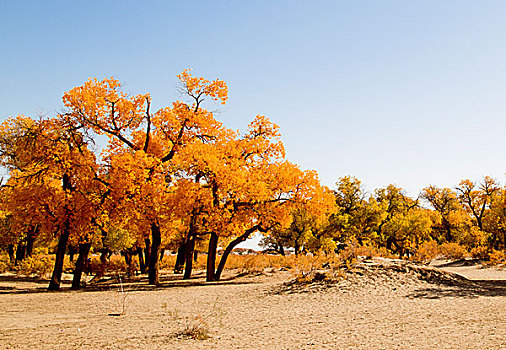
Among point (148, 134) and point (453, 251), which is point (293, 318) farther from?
point (453, 251)

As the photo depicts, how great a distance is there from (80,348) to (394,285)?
10.8 meters

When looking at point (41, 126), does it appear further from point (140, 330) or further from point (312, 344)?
point (312, 344)

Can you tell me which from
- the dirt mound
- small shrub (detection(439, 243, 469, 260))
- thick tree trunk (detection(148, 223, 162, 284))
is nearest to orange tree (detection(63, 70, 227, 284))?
thick tree trunk (detection(148, 223, 162, 284))

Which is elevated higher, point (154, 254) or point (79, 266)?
point (154, 254)

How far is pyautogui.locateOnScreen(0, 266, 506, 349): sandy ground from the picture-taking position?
6414mm

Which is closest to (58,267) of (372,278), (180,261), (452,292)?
(180,261)

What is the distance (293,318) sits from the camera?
875cm

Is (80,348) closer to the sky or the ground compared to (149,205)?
closer to the ground

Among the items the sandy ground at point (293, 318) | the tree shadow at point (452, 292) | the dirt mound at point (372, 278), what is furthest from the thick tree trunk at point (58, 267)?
the tree shadow at point (452, 292)

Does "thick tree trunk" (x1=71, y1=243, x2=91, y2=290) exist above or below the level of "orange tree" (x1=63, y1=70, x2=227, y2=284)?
below

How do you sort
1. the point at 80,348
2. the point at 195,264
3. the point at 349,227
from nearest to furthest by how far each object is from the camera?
1. the point at 80,348
2. the point at 195,264
3. the point at 349,227

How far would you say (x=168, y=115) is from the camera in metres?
20.8

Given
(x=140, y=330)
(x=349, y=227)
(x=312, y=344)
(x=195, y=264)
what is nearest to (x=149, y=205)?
(x=140, y=330)

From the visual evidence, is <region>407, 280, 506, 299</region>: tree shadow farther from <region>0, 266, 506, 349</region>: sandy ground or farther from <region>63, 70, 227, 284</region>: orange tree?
<region>63, 70, 227, 284</region>: orange tree
